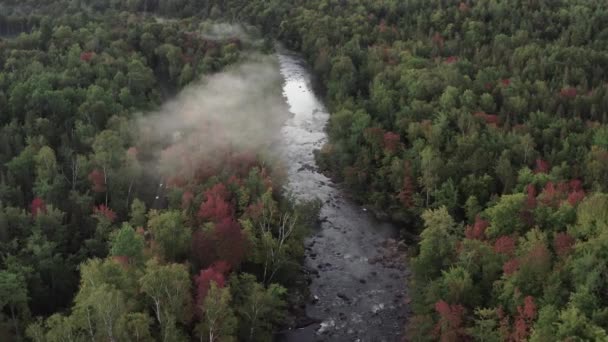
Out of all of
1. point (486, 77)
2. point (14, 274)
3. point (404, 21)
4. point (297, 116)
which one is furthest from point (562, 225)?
point (404, 21)

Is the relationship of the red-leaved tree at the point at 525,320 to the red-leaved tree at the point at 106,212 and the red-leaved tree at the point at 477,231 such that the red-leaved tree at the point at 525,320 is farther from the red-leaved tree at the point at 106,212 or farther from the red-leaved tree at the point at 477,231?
the red-leaved tree at the point at 106,212

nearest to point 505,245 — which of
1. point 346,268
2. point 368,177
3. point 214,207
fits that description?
point 346,268

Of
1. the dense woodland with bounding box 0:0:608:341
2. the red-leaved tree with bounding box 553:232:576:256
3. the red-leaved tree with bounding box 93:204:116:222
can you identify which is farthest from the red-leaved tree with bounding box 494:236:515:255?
the red-leaved tree with bounding box 93:204:116:222

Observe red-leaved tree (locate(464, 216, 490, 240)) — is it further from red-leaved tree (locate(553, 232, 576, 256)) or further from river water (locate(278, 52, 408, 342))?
river water (locate(278, 52, 408, 342))

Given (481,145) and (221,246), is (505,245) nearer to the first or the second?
(481,145)

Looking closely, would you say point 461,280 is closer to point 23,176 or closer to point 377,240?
point 377,240

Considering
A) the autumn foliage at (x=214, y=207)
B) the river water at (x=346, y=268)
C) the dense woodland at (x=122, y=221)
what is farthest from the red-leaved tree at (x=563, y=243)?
the autumn foliage at (x=214, y=207)
